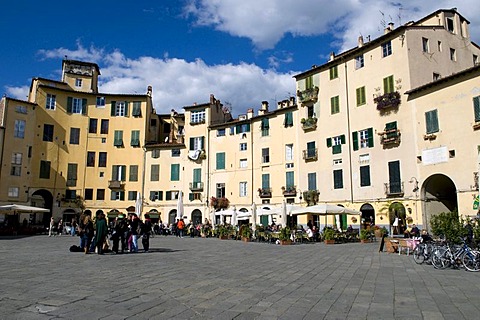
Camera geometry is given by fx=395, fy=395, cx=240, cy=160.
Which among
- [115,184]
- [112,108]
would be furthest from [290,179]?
[112,108]

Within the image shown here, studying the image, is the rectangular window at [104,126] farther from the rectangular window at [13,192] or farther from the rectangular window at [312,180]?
the rectangular window at [312,180]

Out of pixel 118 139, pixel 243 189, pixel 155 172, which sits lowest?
pixel 243 189

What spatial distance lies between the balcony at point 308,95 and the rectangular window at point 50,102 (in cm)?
2895

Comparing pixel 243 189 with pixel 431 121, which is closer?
pixel 431 121

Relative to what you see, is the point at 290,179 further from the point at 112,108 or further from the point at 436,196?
the point at 112,108

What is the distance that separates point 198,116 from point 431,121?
90.7 ft

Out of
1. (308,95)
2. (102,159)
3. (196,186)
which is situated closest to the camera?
(308,95)

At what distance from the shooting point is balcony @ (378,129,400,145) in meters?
31.5

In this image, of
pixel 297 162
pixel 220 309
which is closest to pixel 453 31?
pixel 297 162

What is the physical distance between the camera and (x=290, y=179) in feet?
132

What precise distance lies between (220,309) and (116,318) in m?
1.76

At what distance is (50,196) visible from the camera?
4606 centimetres

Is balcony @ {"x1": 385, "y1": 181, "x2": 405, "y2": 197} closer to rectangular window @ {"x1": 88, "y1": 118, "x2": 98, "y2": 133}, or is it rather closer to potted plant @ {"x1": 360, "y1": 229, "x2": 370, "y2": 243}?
potted plant @ {"x1": 360, "y1": 229, "x2": 370, "y2": 243}

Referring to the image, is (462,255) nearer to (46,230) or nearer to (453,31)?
(453,31)
